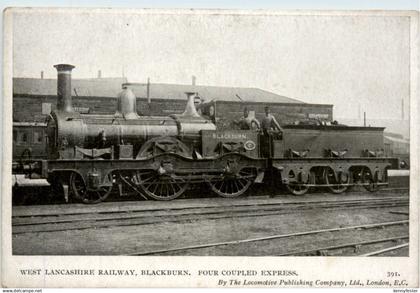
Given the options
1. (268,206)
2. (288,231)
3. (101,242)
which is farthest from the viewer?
(268,206)

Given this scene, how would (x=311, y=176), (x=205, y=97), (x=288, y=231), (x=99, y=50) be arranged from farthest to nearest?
(x=205, y=97) < (x=311, y=176) < (x=99, y=50) < (x=288, y=231)

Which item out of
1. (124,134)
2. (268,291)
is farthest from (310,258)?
(124,134)

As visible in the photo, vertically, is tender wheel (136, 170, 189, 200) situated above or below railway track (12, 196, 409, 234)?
above

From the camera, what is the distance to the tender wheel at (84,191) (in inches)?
347

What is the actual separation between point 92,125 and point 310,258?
5031mm

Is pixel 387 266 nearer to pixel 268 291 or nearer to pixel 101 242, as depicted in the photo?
pixel 268 291

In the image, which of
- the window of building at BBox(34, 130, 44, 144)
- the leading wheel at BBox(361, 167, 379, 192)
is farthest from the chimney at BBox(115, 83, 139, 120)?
the leading wheel at BBox(361, 167, 379, 192)

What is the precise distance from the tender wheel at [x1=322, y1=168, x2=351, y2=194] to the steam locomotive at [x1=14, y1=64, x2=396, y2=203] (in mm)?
24

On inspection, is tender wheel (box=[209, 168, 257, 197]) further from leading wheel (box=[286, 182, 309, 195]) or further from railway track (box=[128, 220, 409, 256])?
railway track (box=[128, 220, 409, 256])

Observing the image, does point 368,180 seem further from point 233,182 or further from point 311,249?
point 311,249

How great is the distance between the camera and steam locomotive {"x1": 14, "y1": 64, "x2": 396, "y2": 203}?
8.78m

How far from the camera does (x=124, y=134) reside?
30.2ft

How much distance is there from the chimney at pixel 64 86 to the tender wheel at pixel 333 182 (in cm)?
593

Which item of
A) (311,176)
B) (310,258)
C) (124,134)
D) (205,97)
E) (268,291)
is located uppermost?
(205,97)
